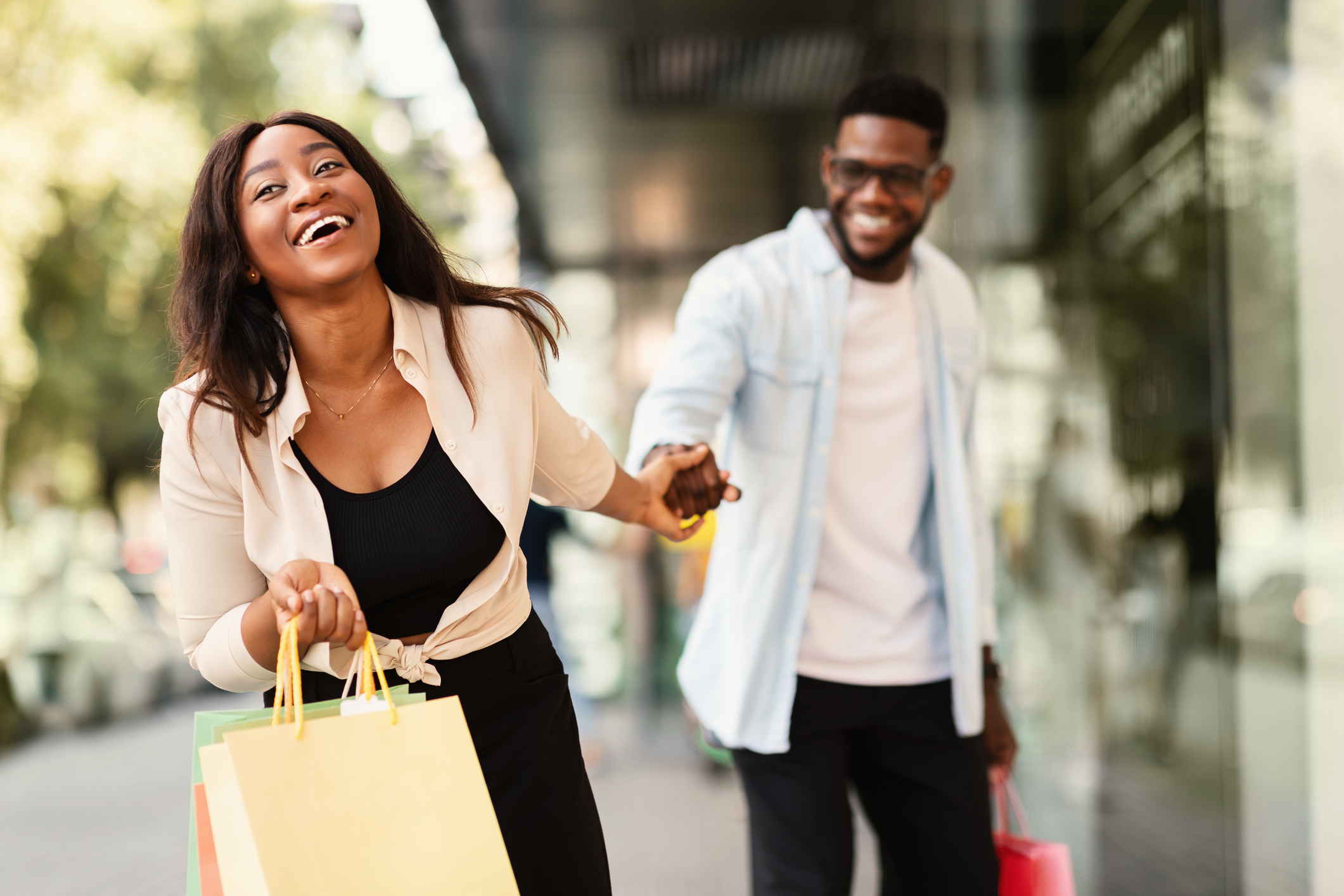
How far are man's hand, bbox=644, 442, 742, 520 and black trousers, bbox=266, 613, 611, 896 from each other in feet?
1.92

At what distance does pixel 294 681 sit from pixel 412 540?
0.36 m

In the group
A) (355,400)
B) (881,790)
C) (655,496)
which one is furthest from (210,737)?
(881,790)

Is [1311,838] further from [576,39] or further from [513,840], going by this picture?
[576,39]

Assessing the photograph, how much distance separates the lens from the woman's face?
1.81 meters

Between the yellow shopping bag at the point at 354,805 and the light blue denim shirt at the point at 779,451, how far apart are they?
1133 millimetres

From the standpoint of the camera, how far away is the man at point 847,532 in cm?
261

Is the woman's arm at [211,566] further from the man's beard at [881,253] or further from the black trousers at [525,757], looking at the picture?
the man's beard at [881,253]

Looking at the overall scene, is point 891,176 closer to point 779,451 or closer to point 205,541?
point 779,451

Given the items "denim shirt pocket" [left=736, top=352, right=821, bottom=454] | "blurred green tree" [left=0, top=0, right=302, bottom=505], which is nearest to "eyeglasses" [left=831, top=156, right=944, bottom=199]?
"denim shirt pocket" [left=736, top=352, right=821, bottom=454]

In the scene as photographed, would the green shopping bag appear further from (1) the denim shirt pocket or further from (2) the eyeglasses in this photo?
(2) the eyeglasses

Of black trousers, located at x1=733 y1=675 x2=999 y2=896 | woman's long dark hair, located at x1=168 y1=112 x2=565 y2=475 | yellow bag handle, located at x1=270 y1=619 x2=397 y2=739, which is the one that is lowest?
black trousers, located at x1=733 y1=675 x2=999 y2=896

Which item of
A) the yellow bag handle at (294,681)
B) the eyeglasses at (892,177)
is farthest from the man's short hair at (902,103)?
the yellow bag handle at (294,681)

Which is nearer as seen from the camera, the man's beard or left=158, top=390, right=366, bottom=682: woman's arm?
left=158, top=390, right=366, bottom=682: woman's arm

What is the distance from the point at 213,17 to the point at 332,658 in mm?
13714
